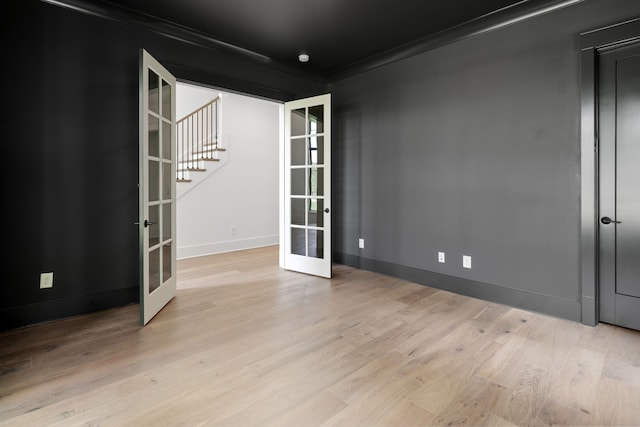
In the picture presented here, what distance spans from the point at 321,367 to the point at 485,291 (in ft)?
6.94

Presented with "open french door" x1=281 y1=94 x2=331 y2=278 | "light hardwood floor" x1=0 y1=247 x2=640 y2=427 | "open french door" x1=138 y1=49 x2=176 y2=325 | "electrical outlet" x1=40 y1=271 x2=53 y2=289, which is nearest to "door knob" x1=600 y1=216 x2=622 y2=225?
"light hardwood floor" x1=0 y1=247 x2=640 y2=427

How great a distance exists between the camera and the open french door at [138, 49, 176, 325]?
2.70 metres

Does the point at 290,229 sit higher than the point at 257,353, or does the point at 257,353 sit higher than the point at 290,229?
the point at 290,229

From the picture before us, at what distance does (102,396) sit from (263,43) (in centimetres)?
368

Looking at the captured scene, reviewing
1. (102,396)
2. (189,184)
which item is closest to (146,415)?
(102,396)

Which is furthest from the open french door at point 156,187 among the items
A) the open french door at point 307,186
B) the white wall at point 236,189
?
the white wall at point 236,189

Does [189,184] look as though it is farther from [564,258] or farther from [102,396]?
[564,258]

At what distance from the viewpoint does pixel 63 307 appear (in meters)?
2.85

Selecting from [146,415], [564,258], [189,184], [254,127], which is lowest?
[146,415]

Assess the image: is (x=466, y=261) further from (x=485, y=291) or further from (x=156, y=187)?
(x=156, y=187)

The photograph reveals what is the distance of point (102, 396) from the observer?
5.85 feet

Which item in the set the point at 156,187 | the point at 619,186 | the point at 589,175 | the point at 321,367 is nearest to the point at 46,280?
the point at 156,187

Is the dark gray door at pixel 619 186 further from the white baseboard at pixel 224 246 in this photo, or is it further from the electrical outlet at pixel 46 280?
the white baseboard at pixel 224 246

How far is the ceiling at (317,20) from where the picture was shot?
2.98 meters
